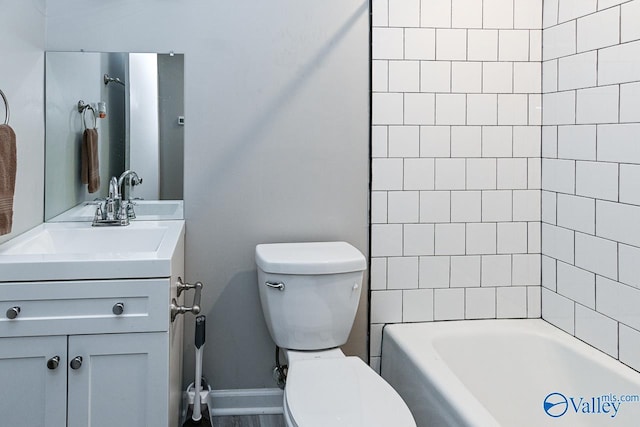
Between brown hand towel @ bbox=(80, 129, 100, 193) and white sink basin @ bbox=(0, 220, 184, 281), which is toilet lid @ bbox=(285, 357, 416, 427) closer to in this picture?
white sink basin @ bbox=(0, 220, 184, 281)

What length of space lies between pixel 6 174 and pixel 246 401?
4.56 ft

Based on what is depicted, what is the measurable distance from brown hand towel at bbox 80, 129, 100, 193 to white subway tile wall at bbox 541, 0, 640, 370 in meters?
1.95

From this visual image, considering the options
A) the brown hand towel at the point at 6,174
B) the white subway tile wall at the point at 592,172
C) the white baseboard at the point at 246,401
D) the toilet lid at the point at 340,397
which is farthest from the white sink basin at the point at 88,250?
the white subway tile wall at the point at 592,172

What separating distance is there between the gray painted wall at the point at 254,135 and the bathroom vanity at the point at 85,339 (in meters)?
0.74

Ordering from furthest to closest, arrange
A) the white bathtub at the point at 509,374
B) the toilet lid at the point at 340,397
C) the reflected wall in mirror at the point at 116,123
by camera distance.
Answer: the reflected wall in mirror at the point at 116,123 → the white bathtub at the point at 509,374 → the toilet lid at the point at 340,397

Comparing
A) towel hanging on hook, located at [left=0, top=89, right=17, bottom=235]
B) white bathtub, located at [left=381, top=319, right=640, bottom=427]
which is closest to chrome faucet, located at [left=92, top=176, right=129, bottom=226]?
towel hanging on hook, located at [left=0, top=89, right=17, bottom=235]

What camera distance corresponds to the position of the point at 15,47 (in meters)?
2.04

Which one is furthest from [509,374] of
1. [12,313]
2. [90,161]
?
[90,161]

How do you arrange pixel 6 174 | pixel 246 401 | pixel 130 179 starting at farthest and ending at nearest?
pixel 246 401, pixel 130 179, pixel 6 174

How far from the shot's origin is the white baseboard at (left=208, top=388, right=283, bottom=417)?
100 inches

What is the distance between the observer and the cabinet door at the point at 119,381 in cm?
174

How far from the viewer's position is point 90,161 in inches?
96.1

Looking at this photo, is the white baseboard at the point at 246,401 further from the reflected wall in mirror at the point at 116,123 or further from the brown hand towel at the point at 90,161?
the brown hand towel at the point at 90,161

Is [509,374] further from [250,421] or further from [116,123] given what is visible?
[116,123]
